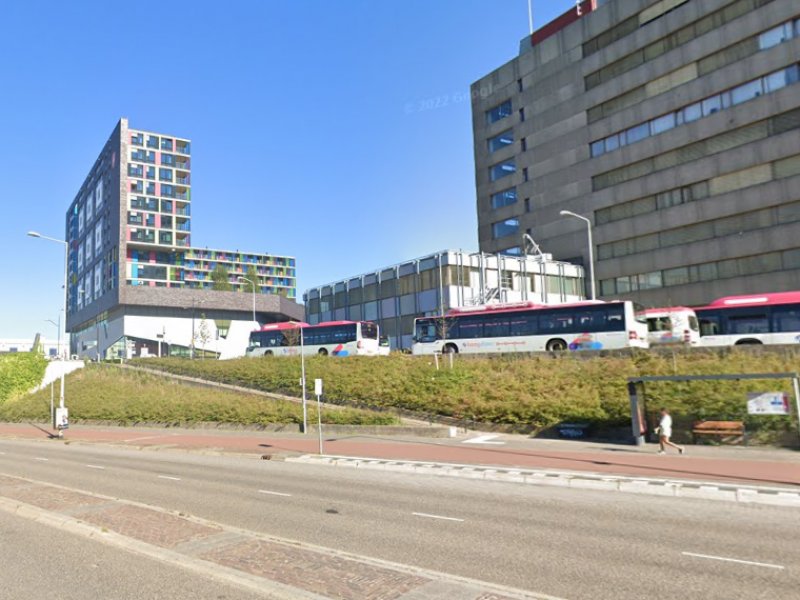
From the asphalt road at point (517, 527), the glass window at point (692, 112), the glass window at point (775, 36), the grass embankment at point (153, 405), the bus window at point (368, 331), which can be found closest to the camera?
the asphalt road at point (517, 527)

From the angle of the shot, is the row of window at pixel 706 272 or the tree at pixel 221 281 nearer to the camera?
the row of window at pixel 706 272

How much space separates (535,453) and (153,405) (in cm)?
3021

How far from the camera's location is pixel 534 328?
3788 cm

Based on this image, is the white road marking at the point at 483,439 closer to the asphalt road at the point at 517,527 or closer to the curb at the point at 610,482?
the curb at the point at 610,482

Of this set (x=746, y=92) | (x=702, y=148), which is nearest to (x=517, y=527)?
(x=746, y=92)

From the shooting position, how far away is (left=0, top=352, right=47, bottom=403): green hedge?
2344 inches

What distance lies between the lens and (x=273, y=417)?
33.4m

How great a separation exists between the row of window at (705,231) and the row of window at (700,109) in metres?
9.59

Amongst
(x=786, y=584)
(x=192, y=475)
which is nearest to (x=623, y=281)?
(x=192, y=475)

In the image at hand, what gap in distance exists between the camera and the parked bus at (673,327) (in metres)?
35.9

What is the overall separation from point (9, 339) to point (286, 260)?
248 ft

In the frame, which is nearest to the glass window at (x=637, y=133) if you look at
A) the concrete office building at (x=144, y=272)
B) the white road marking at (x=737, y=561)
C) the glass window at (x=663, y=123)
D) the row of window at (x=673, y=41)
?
the glass window at (x=663, y=123)

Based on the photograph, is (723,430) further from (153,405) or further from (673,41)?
(673,41)

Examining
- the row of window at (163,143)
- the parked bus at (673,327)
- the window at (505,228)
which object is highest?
the row of window at (163,143)
